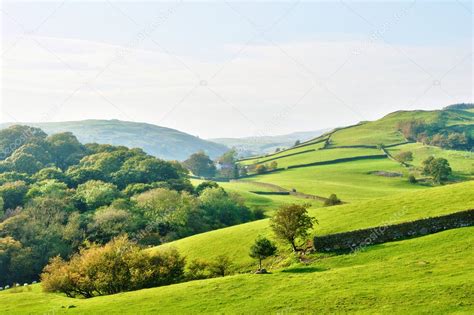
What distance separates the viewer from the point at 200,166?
18838 centimetres

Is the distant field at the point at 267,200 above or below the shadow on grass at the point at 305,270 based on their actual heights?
above

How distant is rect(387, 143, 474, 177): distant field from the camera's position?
126969mm

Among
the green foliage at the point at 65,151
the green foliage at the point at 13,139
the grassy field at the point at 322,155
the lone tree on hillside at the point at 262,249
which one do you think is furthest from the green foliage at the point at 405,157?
the lone tree on hillside at the point at 262,249

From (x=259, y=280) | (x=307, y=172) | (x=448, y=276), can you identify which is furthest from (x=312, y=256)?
(x=307, y=172)

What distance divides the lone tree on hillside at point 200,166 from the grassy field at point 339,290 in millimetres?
147310

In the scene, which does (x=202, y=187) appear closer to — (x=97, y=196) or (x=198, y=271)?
(x=97, y=196)

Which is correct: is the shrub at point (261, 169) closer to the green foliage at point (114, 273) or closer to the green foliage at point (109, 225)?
the green foliage at point (109, 225)

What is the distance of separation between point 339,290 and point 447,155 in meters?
135

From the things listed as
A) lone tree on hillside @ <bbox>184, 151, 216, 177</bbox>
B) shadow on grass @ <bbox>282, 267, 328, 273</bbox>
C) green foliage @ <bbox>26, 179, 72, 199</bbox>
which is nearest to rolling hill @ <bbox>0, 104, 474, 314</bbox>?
shadow on grass @ <bbox>282, 267, 328, 273</bbox>

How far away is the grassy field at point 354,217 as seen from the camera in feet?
148

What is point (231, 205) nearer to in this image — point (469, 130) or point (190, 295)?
point (190, 295)

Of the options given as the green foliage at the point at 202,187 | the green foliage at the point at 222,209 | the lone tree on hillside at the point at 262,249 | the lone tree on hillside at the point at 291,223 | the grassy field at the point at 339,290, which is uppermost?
the green foliage at the point at 202,187

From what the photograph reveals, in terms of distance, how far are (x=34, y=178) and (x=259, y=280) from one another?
8821cm

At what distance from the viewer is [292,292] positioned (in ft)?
105
